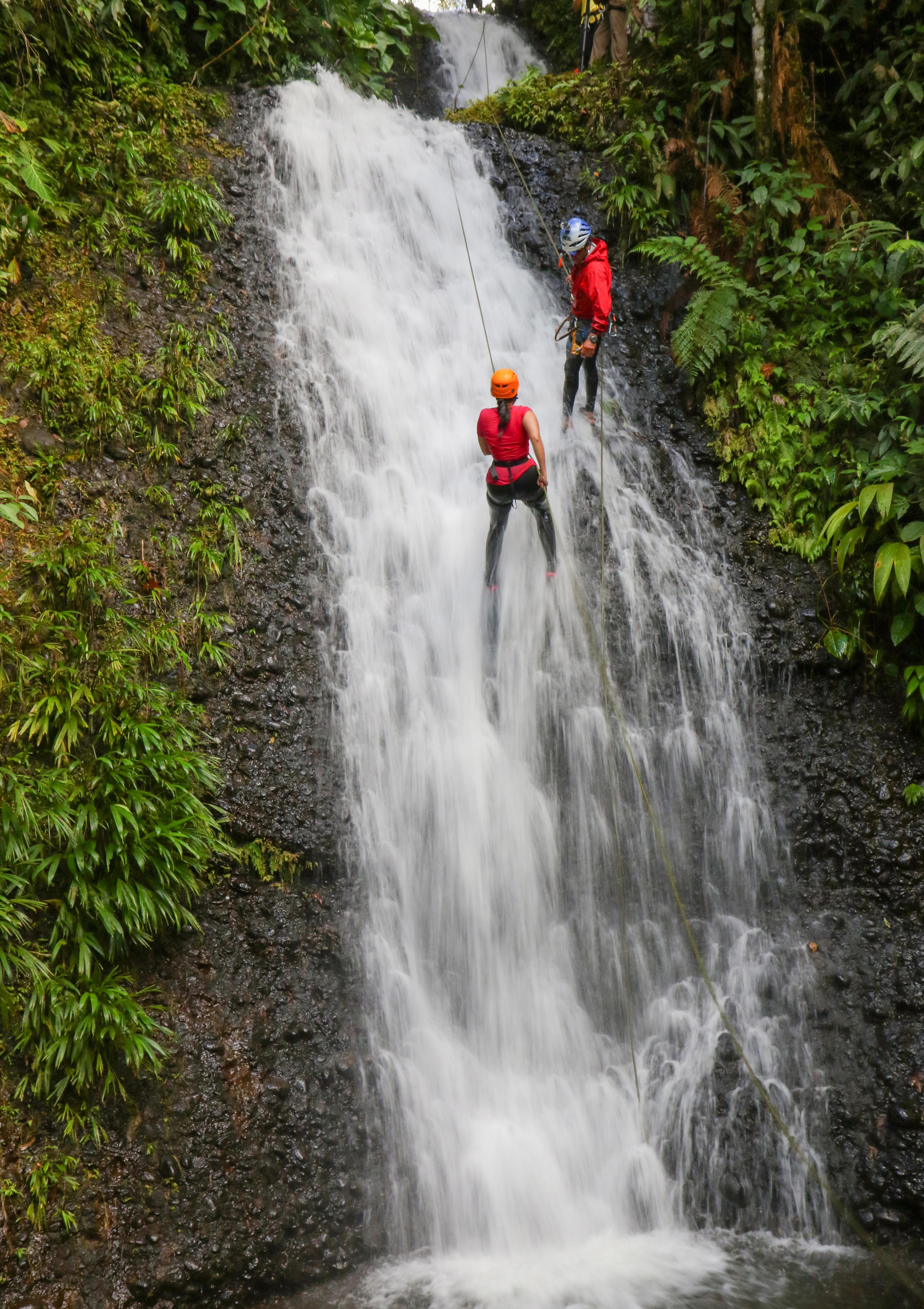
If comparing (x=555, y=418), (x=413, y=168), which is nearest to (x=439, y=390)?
(x=555, y=418)

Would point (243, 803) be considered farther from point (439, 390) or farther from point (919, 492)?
point (919, 492)

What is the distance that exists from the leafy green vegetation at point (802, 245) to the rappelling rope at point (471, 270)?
144 centimetres

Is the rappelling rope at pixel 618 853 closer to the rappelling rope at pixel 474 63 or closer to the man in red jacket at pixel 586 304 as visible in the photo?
the man in red jacket at pixel 586 304

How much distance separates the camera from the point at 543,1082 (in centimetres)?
491

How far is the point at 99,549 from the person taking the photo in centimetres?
502

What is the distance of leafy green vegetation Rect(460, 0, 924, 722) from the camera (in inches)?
240

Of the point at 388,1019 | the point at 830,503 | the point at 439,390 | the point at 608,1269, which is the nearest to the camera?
the point at 608,1269

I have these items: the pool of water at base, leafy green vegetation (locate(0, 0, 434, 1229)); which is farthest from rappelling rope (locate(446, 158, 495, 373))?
the pool of water at base

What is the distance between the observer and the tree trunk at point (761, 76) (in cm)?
784

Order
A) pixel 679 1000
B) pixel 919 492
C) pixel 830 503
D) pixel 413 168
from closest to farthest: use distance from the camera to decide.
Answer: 1. pixel 679 1000
2. pixel 919 492
3. pixel 830 503
4. pixel 413 168

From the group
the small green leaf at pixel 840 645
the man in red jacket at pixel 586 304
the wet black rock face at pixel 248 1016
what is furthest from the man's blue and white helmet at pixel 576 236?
the small green leaf at pixel 840 645

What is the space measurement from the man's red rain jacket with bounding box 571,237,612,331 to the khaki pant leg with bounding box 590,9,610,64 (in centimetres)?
670

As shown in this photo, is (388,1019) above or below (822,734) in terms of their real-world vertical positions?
below

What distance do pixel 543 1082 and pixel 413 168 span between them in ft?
28.7
